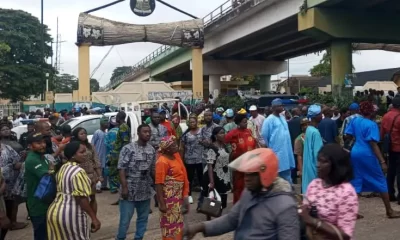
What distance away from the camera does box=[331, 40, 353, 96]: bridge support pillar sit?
23.2 m

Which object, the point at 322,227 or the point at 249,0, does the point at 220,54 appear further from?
the point at 322,227

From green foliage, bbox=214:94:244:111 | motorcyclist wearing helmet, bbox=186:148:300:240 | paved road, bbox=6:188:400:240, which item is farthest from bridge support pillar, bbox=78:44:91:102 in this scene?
motorcyclist wearing helmet, bbox=186:148:300:240

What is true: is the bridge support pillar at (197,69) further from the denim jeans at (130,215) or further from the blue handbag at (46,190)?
the blue handbag at (46,190)

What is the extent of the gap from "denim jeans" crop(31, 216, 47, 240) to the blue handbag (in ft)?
1.23

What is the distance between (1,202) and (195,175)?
5.06 metres

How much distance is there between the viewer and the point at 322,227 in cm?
325

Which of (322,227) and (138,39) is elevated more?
(138,39)

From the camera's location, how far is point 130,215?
6219 millimetres

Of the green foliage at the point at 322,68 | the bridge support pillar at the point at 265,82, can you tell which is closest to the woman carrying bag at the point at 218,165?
the bridge support pillar at the point at 265,82

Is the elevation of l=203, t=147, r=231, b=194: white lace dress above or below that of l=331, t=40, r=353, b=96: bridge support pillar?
below

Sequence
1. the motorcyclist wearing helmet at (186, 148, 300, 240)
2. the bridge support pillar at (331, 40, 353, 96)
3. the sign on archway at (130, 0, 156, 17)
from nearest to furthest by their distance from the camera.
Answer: the motorcyclist wearing helmet at (186, 148, 300, 240) → the bridge support pillar at (331, 40, 353, 96) → the sign on archway at (130, 0, 156, 17)

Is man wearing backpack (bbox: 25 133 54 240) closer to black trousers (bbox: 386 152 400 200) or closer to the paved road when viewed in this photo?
the paved road

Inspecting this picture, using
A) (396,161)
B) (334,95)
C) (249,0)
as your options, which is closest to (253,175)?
(396,161)

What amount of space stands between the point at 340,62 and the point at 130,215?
19.1 meters
